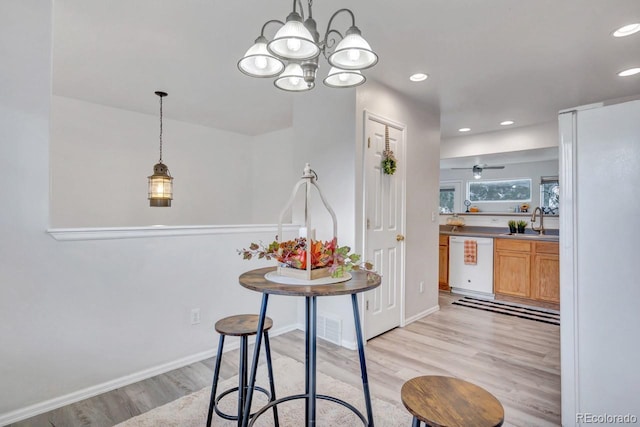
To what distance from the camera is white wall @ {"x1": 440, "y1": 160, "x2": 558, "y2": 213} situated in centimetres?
643

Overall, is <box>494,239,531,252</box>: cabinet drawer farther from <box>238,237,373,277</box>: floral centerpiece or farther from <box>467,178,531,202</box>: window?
<box>238,237,373,277</box>: floral centerpiece

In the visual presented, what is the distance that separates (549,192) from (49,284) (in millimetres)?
7323

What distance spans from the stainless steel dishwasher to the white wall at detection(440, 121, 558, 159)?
4.36ft

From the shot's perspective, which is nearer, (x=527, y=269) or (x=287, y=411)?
(x=287, y=411)

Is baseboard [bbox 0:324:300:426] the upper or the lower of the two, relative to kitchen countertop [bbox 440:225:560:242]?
lower

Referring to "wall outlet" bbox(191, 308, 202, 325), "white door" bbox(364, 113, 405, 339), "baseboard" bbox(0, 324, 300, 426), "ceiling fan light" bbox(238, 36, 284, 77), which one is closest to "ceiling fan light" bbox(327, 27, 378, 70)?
"ceiling fan light" bbox(238, 36, 284, 77)

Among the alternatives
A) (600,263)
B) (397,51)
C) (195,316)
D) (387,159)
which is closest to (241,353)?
→ (195,316)

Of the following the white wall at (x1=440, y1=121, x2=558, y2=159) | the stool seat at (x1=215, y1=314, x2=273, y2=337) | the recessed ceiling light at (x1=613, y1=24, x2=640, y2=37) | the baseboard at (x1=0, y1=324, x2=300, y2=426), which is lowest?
the baseboard at (x1=0, y1=324, x2=300, y2=426)

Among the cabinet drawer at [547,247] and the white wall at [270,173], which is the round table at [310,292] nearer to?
the white wall at [270,173]

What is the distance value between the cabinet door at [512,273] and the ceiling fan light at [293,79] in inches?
155

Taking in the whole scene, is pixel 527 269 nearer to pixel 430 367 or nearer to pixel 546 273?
pixel 546 273

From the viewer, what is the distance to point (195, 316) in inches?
106

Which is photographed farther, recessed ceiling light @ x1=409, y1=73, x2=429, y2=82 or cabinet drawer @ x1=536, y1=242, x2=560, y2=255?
cabinet drawer @ x1=536, y1=242, x2=560, y2=255

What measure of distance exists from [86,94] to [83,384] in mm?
2992
